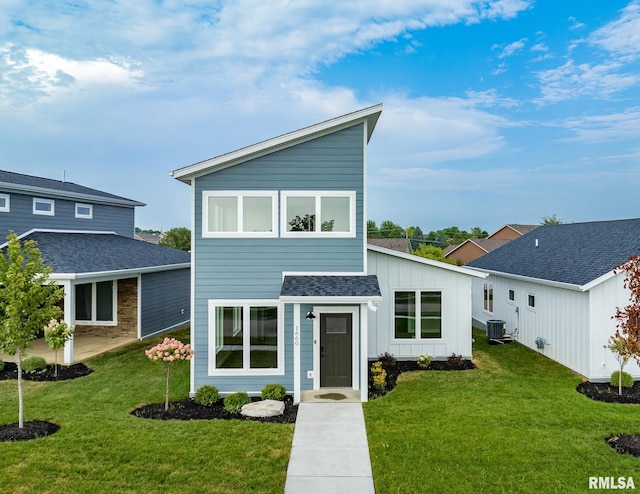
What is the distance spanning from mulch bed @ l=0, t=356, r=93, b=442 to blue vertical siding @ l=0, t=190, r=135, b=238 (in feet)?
18.9

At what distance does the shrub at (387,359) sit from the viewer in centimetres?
1232

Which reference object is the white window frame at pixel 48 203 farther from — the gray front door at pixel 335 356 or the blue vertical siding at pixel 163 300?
the gray front door at pixel 335 356

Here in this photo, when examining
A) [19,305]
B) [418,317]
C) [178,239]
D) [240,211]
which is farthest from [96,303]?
[178,239]

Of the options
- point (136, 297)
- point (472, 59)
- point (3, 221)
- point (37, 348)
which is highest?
point (472, 59)

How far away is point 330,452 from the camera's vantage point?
22.5 feet

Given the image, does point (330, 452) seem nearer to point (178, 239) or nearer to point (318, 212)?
point (318, 212)

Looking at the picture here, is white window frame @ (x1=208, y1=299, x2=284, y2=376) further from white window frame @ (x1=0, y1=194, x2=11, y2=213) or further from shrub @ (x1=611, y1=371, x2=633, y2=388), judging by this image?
white window frame @ (x1=0, y1=194, x2=11, y2=213)

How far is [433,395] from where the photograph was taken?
959 centimetres

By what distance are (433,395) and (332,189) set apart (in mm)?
5441

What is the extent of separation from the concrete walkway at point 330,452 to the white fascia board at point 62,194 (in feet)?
44.6

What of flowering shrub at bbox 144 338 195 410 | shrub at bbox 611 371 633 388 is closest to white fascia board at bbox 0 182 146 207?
flowering shrub at bbox 144 338 195 410

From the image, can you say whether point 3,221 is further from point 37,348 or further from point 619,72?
point 619,72

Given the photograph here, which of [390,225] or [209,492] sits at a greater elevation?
[390,225]

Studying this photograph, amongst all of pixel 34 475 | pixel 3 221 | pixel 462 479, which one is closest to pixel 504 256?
pixel 462 479
